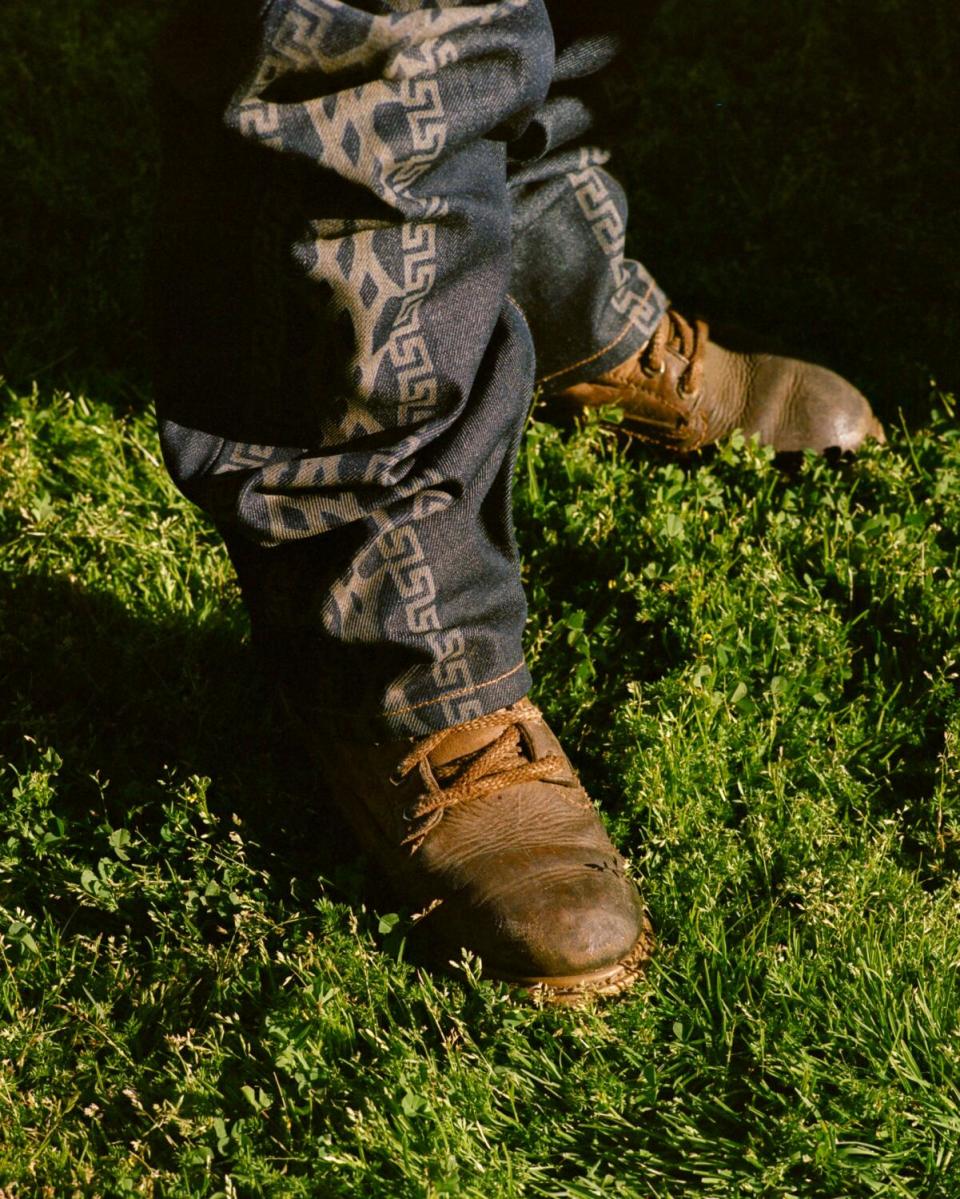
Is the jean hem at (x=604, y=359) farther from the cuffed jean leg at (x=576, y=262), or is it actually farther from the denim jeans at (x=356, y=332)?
the denim jeans at (x=356, y=332)

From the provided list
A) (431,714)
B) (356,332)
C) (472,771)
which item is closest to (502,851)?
(472,771)

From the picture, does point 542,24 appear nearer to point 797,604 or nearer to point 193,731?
point 797,604

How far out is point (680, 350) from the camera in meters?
2.76

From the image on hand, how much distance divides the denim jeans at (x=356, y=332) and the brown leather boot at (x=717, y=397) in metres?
0.86

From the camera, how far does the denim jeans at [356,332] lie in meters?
1.52

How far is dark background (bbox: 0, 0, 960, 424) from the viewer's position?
3.13 meters

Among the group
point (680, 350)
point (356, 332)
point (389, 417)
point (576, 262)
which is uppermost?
point (356, 332)

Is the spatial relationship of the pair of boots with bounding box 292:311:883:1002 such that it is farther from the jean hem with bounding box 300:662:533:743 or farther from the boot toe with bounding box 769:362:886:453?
the boot toe with bounding box 769:362:886:453

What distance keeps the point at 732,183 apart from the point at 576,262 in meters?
1.14

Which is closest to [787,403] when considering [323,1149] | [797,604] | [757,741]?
[797,604]

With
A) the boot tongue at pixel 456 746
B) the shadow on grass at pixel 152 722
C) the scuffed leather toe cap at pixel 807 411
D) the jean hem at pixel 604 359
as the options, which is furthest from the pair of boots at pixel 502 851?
the scuffed leather toe cap at pixel 807 411

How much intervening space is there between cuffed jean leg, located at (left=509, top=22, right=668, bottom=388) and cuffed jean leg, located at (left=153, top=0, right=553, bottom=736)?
0.71 m

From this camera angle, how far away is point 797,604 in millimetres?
2410

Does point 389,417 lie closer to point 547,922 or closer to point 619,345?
point 547,922
